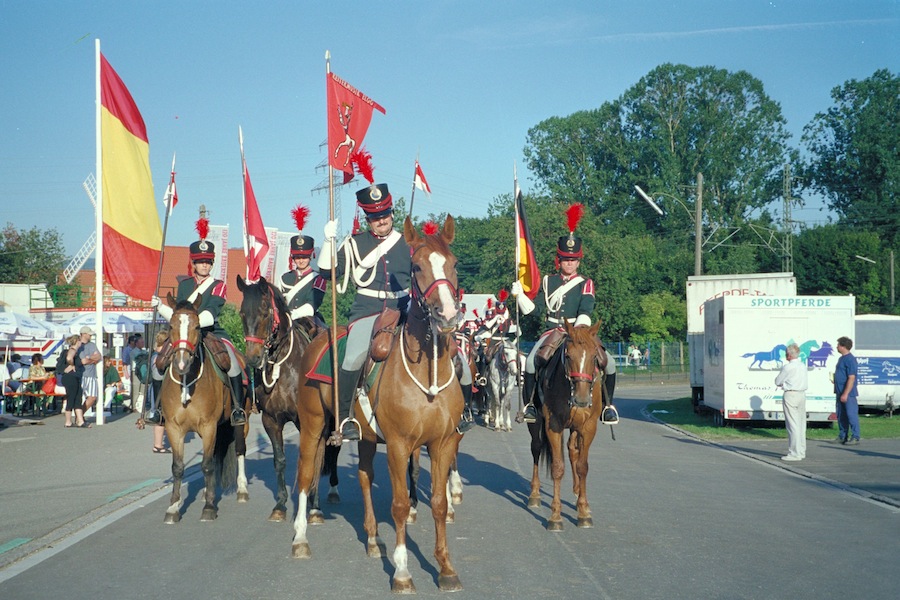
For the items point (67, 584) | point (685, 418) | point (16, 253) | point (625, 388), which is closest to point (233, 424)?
point (67, 584)

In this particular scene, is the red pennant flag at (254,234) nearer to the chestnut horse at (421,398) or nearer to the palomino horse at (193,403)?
the palomino horse at (193,403)

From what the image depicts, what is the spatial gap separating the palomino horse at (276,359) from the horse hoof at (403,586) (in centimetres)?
289

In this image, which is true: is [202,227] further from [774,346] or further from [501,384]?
[774,346]

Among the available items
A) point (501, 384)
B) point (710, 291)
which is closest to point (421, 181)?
point (501, 384)

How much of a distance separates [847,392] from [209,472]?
13350 millimetres

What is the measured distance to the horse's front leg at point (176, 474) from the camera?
10.3 m

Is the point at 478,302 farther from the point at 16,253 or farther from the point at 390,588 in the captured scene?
the point at 390,588

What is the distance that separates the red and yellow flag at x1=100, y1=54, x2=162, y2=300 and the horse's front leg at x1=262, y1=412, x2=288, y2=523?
33.5 feet

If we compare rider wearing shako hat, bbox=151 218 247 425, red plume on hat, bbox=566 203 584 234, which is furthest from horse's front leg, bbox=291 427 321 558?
red plume on hat, bbox=566 203 584 234

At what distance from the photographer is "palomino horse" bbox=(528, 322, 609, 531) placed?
10.1 m

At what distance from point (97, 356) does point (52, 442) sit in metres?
3.89

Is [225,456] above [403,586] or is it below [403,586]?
above

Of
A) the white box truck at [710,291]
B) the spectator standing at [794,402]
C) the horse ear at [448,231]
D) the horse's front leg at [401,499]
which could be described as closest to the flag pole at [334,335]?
the horse's front leg at [401,499]

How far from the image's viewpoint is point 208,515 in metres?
10.4
